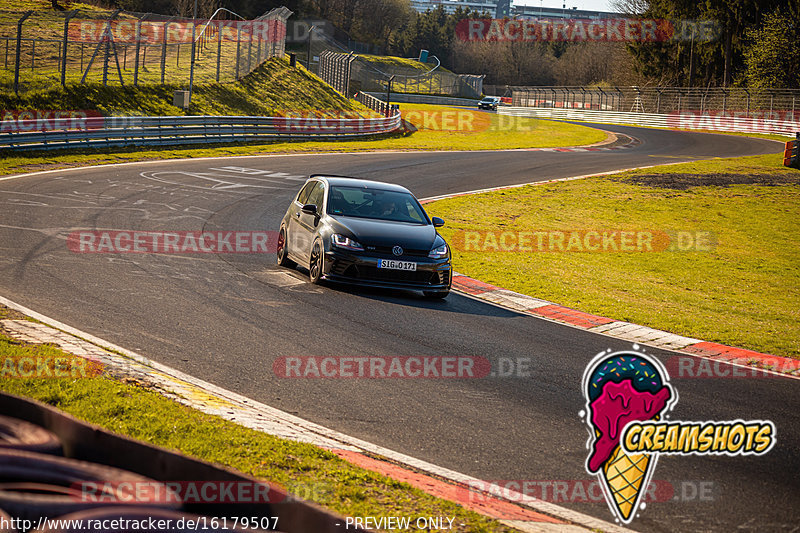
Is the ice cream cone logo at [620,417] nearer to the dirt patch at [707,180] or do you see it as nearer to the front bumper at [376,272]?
the front bumper at [376,272]

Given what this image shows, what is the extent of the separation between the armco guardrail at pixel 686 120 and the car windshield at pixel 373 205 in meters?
49.8

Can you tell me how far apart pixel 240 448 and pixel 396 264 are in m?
6.55

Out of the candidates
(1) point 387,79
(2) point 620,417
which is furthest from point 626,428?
(1) point 387,79

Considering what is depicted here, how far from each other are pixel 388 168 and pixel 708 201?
11960mm

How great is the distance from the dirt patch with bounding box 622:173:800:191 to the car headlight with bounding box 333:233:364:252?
790 inches

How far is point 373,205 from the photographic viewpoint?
1306cm

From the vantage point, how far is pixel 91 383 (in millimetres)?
6402

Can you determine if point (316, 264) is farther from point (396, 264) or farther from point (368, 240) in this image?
point (396, 264)

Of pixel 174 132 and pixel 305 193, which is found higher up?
pixel 174 132

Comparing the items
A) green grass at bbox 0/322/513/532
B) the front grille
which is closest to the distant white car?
the front grille

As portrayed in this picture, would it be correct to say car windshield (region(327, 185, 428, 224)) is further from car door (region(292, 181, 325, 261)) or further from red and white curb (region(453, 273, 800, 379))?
red and white curb (region(453, 273, 800, 379))

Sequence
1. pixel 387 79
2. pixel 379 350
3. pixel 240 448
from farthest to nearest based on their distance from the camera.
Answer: pixel 387 79 → pixel 379 350 → pixel 240 448


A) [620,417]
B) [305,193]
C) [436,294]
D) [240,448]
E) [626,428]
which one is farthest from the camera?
[305,193]

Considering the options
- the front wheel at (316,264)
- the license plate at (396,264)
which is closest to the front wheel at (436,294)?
the license plate at (396,264)
